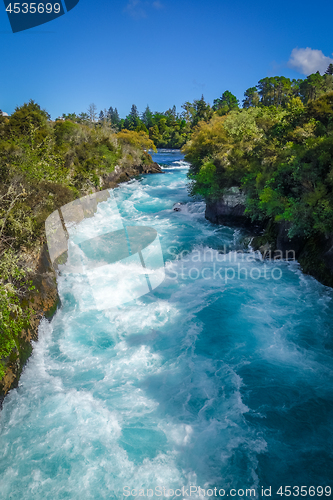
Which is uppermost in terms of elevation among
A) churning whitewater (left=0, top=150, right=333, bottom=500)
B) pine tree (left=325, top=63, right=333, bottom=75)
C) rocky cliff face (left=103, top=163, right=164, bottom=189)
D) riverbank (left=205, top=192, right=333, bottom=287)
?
pine tree (left=325, top=63, right=333, bottom=75)

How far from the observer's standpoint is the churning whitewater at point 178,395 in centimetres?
670

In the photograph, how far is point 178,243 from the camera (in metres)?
21.3

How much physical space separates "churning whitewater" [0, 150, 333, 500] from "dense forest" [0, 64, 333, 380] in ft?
7.51

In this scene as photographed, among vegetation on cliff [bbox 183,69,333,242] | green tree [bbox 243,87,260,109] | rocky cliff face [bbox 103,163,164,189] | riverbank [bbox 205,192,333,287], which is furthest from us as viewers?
green tree [bbox 243,87,260,109]

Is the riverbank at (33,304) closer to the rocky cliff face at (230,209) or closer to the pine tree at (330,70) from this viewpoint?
the rocky cliff face at (230,209)

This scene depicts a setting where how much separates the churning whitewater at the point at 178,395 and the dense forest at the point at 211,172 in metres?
2.29

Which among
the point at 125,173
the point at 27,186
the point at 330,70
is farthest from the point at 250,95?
the point at 27,186

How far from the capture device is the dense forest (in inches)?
412

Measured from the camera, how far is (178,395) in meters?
8.89

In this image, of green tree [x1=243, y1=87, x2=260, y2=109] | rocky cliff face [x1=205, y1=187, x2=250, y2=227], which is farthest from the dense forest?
green tree [x1=243, y1=87, x2=260, y2=109]

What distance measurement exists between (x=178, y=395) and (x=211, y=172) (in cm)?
1908

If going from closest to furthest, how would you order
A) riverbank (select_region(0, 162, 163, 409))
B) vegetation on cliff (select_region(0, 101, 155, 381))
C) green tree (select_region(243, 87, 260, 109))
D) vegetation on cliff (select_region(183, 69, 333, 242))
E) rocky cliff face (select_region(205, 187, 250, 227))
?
1. riverbank (select_region(0, 162, 163, 409))
2. vegetation on cliff (select_region(0, 101, 155, 381))
3. vegetation on cliff (select_region(183, 69, 333, 242))
4. rocky cliff face (select_region(205, 187, 250, 227))
5. green tree (select_region(243, 87, 260, 109))

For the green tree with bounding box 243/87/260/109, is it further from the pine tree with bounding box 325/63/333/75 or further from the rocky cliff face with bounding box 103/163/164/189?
the rocky cliff face with bounding box 103/163/164/189

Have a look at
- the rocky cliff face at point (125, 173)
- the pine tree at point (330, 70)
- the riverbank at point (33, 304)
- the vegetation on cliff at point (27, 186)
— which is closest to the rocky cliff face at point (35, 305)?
the riverbank at point (33, 304)
